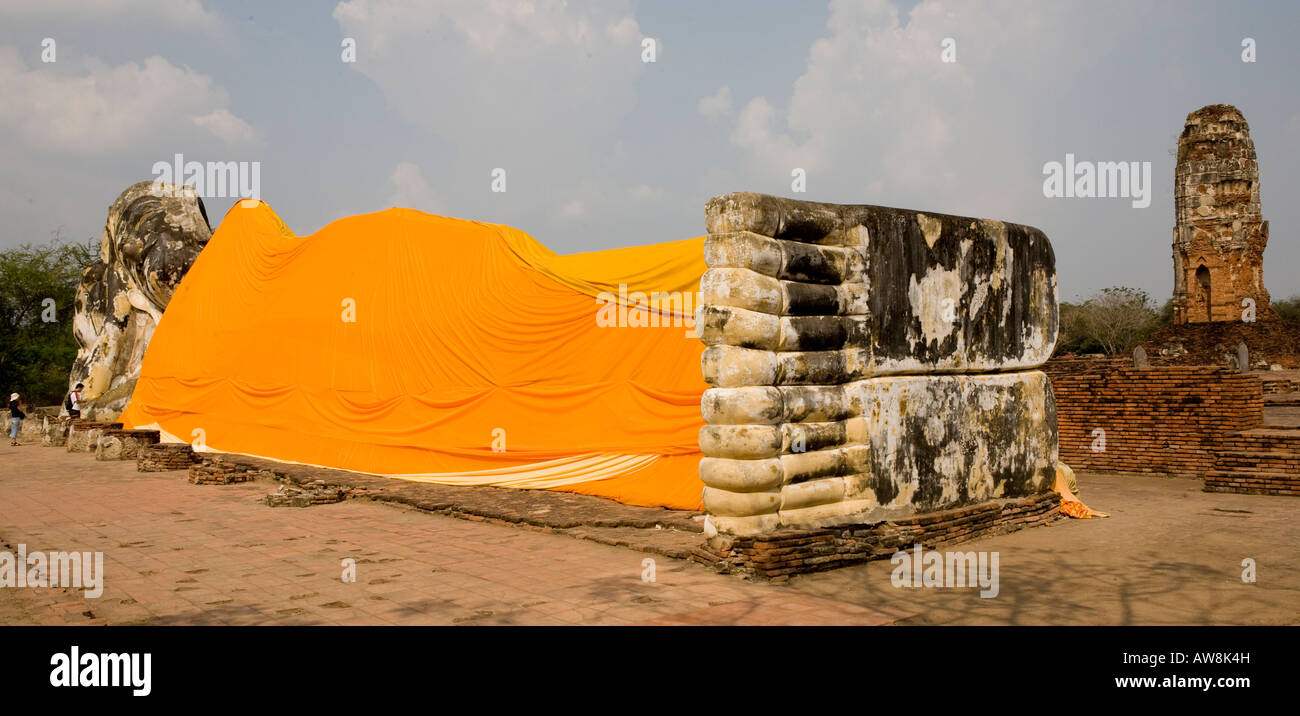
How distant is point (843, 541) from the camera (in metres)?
6.53

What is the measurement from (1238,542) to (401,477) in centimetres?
838

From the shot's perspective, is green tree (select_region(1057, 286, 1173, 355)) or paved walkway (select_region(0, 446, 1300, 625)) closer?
paved walkway (select_region(0, 446, 1300, 625))

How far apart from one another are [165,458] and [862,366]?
973cm

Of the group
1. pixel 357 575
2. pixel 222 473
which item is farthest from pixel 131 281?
pixel 357 575

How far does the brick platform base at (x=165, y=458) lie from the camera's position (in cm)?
1270

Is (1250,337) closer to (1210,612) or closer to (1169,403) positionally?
(1169,403)

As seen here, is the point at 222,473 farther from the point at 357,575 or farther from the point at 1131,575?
the point at 1131,575

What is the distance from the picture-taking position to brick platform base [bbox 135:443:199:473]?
500 inches

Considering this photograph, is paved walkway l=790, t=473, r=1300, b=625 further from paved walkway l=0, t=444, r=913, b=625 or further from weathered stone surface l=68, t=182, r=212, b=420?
weathered stone surface l=68, t=182, r=212, b=420

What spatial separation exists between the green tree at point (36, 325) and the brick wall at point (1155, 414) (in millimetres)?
26003

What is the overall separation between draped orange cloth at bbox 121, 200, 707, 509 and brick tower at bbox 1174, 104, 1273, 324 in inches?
1126

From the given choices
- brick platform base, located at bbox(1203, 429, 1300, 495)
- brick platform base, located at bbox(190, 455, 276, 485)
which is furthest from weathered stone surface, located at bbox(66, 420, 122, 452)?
brick platform base, located at bbox(1203, 429, 1300, 495)

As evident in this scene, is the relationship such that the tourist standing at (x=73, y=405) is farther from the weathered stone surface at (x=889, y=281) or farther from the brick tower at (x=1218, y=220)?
the brick tower at (x=1218, y=220)

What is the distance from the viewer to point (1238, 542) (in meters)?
7.16
